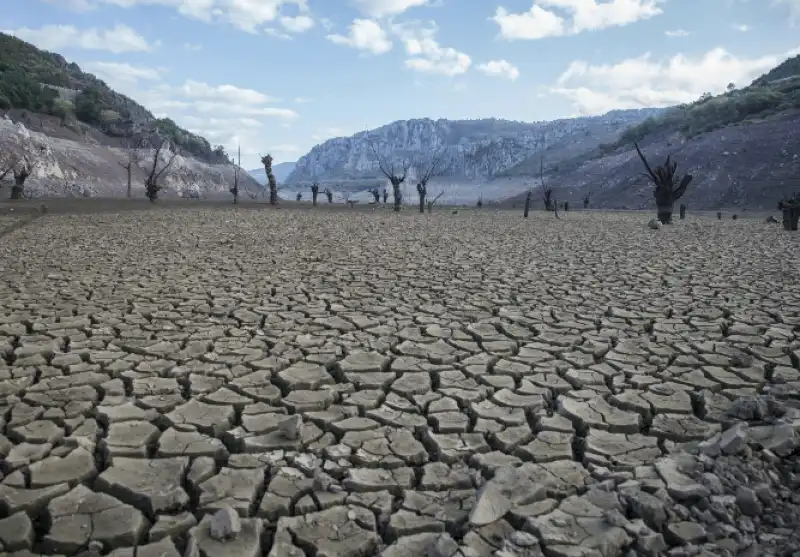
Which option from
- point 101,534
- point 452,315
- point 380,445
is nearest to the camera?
point 101,534

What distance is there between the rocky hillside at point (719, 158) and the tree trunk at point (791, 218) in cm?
1910

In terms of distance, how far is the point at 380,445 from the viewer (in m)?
2.53

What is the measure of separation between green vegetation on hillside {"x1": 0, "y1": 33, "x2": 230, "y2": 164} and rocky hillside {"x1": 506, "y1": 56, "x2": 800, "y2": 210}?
42.1 meters

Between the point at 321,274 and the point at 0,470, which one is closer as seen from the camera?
→ the point at 0,470

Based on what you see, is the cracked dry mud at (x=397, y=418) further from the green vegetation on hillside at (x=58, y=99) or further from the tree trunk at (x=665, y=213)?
the green vegetation on hillside at (x=58, y=99)

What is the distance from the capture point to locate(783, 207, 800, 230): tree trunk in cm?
1501

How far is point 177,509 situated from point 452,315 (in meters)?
3.19

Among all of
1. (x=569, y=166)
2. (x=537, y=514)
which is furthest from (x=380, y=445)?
(x=569, y=166)

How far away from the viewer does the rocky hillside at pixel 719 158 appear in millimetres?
34438

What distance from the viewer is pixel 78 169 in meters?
40.3

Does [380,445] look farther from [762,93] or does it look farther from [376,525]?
[762,93]

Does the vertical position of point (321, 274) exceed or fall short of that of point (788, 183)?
it falls short

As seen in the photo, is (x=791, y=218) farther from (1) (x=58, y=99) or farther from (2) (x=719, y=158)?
(1) (x=58, y=99)

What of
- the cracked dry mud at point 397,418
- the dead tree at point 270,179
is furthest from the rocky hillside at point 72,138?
the cracked dry mud at point 397,418
